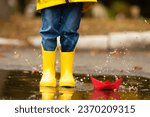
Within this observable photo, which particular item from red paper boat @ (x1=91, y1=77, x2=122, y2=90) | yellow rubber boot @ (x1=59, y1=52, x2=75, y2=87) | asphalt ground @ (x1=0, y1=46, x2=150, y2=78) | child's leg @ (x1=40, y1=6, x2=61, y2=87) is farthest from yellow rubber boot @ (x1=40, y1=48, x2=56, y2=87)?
asphalt ground @ (x1=0, y1=46, x2=150, y2=78)

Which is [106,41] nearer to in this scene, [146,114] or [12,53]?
[12,53]

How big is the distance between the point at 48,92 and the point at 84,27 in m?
6.92

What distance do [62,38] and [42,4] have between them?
0.50 m

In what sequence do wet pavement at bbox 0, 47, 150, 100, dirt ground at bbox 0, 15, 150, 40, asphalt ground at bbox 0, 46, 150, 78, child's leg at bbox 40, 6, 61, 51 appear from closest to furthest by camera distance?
wet pavement at bbox 0, 47, 150, 100 → child's leg at bbox 40, 6, 61, 51 → asphalt ground at bbox 0, 46, 150, 78 → dirt ground at bbox 0, 15, 150, 40

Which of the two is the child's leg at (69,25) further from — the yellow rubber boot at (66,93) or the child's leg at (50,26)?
the yellow rubber boot at (66,93)

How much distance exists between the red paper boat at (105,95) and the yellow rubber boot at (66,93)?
25 cm

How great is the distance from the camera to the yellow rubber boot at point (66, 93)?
746 cm

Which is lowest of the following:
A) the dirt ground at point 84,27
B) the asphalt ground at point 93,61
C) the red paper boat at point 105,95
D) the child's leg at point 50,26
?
the red paper boat at point 105,95

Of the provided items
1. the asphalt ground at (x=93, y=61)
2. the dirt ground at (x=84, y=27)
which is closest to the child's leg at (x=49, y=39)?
the asphalt ground at (x=93, y=61)

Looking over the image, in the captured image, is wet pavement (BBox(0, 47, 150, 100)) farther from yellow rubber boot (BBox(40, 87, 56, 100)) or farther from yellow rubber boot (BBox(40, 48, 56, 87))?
yellow rubber boot (BBox(40, 48, 56, 87))

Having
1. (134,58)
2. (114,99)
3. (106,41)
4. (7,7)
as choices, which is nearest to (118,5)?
(7,7)

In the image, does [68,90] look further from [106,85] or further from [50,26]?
[50,26]

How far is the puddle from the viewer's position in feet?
24.7

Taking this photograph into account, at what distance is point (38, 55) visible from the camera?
39.4ft
